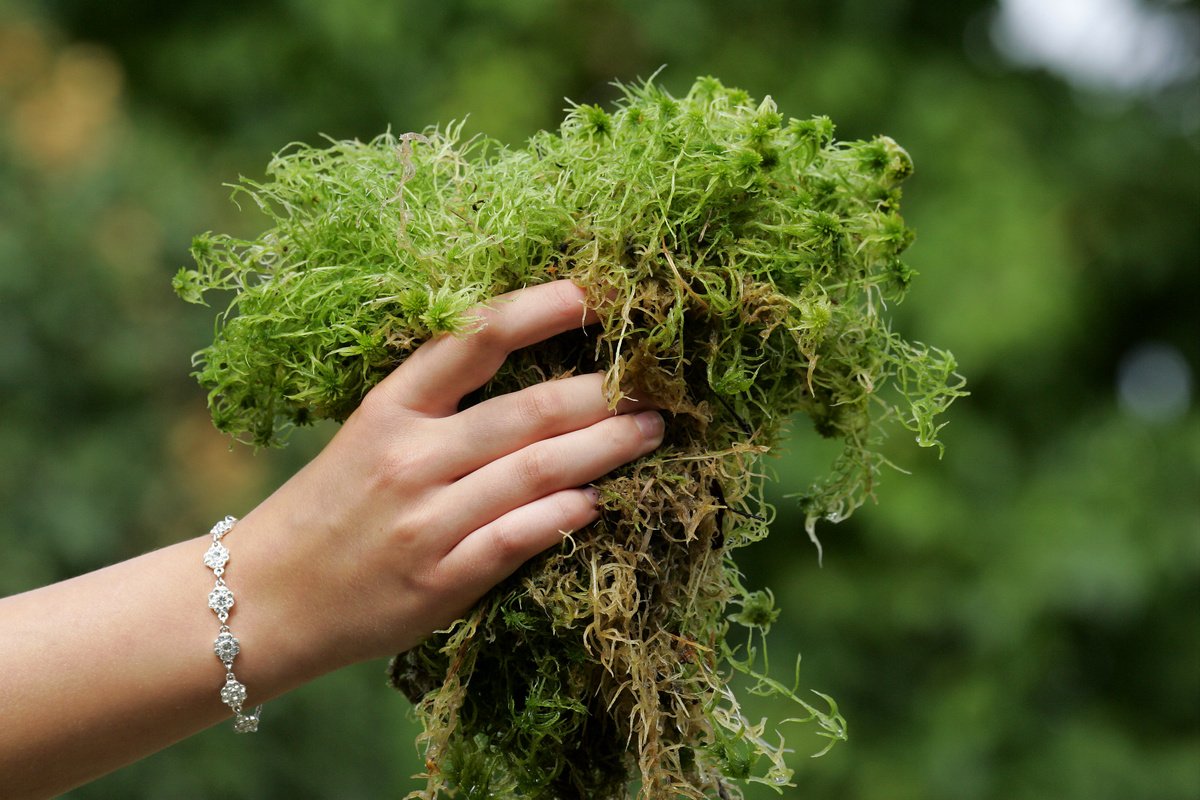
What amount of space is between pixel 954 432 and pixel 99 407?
2.46 meters

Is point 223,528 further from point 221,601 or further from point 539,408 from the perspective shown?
point 539,408

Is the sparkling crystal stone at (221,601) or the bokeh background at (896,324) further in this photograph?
the bokeh background at (896,324)

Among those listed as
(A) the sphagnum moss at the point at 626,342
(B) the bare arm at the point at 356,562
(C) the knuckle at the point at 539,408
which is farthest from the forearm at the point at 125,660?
(C) the knuckle at the point at 539,408

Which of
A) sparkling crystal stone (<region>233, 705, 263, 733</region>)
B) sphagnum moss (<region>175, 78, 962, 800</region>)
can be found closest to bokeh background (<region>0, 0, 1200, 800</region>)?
sphagnum moss (<region>175, 78, 962, 800</region>)

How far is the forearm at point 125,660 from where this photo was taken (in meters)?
0.98

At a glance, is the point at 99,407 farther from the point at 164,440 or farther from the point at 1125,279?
the point at 1125,279

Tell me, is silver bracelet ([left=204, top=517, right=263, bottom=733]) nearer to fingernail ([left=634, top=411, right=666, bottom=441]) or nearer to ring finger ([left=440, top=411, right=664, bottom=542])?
ring finger ([left=440, top=411, right=664, bottom=542])

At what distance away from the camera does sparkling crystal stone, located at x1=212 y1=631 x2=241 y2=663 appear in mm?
984

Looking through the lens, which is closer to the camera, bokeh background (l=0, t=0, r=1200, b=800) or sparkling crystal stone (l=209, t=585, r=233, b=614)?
sparkling crystal stone (l=209, t=585, r=233, b=614)

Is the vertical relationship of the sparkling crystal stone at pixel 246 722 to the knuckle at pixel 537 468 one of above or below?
below

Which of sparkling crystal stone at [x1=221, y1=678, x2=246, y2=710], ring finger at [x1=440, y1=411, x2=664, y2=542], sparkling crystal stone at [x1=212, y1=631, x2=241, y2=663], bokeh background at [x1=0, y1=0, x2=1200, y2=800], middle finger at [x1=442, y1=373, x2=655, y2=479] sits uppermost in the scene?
bokeh background at [x1=0, y1=0, x2=1200, y2=800]

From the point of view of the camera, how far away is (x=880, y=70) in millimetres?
3246

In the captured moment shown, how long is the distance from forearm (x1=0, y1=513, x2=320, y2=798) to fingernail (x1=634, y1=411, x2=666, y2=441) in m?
0.37

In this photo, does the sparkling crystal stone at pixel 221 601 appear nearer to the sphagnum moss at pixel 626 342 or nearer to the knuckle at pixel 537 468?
the sphagnum moss at pixel 626 342
